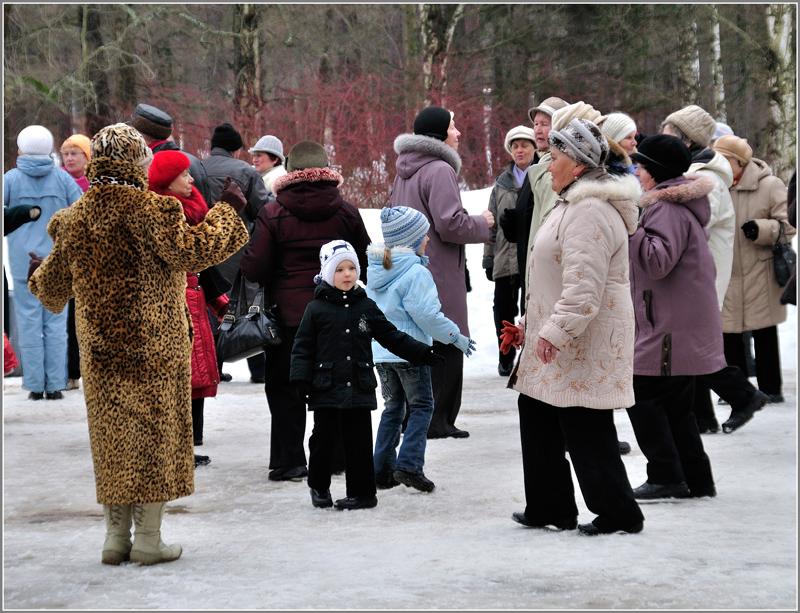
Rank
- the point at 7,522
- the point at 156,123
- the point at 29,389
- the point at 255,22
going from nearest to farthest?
the point at 7,522 < the point at 156,123 < the point at 29,389 < the point at 255,22

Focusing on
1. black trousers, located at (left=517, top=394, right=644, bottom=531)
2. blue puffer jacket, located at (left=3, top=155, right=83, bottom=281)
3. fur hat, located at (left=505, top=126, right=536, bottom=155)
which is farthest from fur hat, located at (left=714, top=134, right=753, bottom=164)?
blue puffer jacket, located at (left=3, top=155, right=83, bottom=281)

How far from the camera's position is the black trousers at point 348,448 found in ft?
17.5

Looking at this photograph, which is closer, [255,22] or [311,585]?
[311,585]

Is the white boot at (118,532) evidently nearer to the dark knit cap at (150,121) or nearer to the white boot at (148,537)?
the white boot at (148,537)

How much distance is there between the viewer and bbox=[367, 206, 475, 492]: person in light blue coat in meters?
5.66

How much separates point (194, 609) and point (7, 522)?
1.89 meters

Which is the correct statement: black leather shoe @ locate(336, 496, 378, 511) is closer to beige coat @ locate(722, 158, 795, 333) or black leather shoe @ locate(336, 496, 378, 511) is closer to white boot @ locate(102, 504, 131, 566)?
white boot @ locate(102, 504, 131, 566)

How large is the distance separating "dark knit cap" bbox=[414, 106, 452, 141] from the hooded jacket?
4.12 ft

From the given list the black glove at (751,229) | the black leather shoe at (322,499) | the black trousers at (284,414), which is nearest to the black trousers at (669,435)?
the black leather shoe at (322,499)

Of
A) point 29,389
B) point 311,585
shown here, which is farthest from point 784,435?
point 29,389

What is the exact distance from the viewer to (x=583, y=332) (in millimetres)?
4555

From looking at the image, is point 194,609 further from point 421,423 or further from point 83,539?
point 421,423

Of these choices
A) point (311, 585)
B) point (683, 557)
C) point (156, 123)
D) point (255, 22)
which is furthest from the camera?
point (255, 22)

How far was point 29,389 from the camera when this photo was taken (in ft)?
28.9
